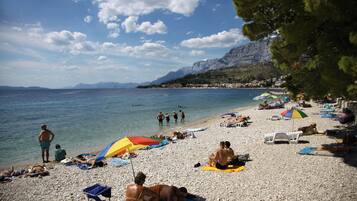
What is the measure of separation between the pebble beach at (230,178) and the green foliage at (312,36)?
2644 millimetres

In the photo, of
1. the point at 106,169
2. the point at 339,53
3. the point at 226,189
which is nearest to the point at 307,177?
the point at 226,189

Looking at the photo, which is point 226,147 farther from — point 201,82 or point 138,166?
point 201,82

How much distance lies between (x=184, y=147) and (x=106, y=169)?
4794mm

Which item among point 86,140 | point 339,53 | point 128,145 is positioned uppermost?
point 339,53

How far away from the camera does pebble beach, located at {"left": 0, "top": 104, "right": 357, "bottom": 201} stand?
730 centimetres

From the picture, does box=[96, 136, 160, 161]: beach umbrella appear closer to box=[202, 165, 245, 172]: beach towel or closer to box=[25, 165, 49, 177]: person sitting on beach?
box=[202, 165, 245, 172]: beach towel

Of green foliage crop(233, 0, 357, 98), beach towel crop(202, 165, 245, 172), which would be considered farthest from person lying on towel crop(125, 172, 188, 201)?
green foliage crop(233, 0, 357, 98)

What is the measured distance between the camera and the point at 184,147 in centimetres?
1453

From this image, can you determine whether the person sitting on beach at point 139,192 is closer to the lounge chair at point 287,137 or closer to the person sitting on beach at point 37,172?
the person sitting on beach at point 37,172

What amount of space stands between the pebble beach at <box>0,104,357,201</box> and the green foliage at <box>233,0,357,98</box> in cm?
264

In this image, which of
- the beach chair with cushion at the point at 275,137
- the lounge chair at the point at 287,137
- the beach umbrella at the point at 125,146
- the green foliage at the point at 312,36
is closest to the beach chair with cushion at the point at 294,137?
the lounge chair at the point at 287,137

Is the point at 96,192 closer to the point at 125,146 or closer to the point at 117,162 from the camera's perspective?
the point at 125,146

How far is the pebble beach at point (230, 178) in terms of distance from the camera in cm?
730

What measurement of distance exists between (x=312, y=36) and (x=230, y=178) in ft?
17.1
